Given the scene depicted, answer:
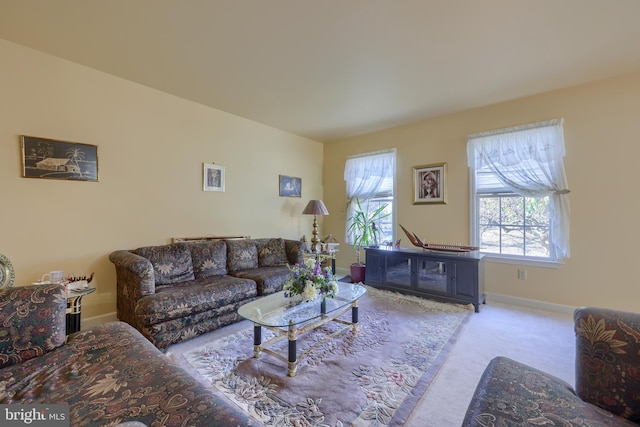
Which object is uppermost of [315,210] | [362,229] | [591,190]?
Answer: [591,190]

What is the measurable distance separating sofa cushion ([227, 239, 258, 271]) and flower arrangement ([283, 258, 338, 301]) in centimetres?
136

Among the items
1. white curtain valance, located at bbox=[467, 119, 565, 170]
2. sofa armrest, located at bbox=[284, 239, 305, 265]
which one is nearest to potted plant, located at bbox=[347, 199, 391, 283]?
sofa armrest, located at bbox=[284, 239, 305, 265]

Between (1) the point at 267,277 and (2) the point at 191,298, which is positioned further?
(1) the point at 267,277

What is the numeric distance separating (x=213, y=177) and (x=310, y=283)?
93.5 inches

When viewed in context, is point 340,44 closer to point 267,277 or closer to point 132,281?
point 267,277


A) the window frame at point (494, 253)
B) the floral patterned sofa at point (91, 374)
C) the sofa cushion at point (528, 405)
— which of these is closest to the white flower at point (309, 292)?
the floral patterned sofa at point (91, 374)

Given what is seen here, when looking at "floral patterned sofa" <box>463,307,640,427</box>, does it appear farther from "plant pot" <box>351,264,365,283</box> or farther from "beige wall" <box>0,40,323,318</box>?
"beige wall" <box>0,40,323,318</box>

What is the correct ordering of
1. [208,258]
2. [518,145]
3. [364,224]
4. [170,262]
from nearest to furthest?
[170,262]
[208,258]
[518,145]
[364,224]

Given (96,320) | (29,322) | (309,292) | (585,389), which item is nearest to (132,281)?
(96,320)

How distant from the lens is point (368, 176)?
4863 millimetres

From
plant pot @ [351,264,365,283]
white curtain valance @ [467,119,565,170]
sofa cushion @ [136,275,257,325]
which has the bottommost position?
plant pot @ [351,264,365,283]

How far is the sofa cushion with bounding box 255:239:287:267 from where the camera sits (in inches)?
151

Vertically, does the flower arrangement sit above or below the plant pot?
above

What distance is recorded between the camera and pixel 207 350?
2.30 meters
